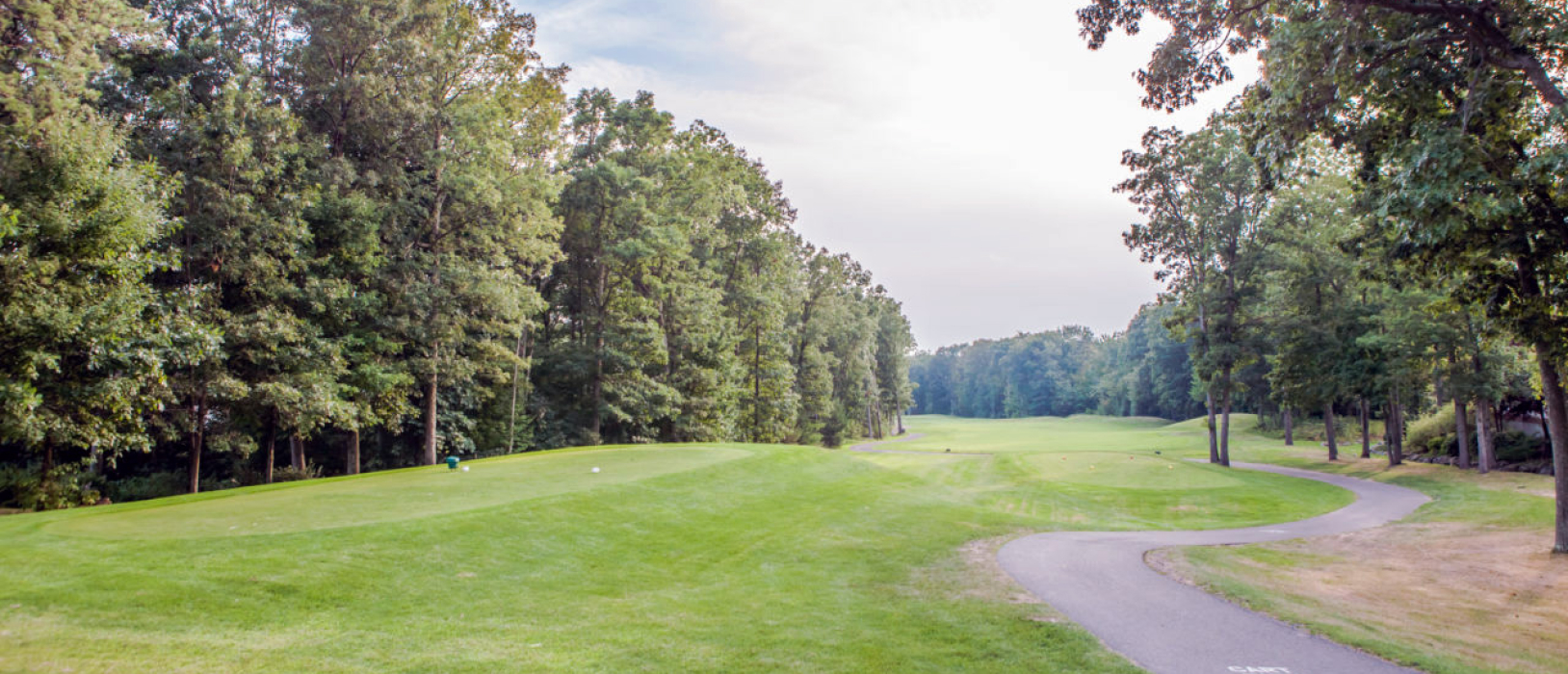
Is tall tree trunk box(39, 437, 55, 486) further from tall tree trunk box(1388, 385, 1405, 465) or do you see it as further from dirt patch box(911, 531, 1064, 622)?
tall tree trunk box(1388, 385, 1405, 465)

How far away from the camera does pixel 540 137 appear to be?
109 ft

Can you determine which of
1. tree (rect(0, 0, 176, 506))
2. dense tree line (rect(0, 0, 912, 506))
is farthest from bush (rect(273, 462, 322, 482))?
tree (rect(0, 0, 176, 506))

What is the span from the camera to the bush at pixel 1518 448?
2945 centimetres

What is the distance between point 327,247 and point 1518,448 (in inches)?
1871

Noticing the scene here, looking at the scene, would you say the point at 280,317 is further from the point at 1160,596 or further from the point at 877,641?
the point at 1160,596

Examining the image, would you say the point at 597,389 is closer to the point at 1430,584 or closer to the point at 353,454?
the point at 353,454

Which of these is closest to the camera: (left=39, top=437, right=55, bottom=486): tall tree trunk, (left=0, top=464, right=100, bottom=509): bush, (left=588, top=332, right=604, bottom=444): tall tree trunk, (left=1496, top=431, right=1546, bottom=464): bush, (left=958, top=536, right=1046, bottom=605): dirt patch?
(left=958, top=536, right=1046, bottom=605): dirt patch

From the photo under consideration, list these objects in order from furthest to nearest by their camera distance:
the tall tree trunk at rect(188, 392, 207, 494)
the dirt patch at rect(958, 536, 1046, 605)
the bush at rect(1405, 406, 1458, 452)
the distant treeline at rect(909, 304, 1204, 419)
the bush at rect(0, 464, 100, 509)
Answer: the distant treeline at rect(909, 304, 1204, 419)
the bush at rect(1405, 406, 1458, 452)
the tall tree trunk at rect(188, 392, 207, 494)
the bush at rect(0, 464, 100, 509)
the dirt patch at rect(958, 536, 1046, 605)

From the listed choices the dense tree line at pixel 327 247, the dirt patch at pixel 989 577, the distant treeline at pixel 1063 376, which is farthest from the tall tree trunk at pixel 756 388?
the distant treeline at pixel 1063 376

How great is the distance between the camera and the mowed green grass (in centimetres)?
625

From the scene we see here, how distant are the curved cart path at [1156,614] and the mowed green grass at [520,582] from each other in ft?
1.84

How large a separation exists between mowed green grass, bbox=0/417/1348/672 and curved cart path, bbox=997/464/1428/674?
0.56 meters

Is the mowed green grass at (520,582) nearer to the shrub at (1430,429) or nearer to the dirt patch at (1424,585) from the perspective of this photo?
the dirt patch at (1424,585)

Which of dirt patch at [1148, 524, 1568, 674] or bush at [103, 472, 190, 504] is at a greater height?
dirt patch at [1148, 524, 1568, 674]
